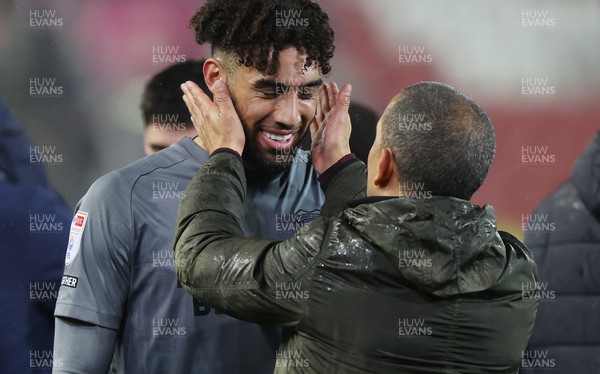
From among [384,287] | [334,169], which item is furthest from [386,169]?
[334,169]

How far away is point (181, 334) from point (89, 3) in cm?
105

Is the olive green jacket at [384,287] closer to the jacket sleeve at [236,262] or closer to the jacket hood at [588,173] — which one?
the jacket sleeve at [236,262]

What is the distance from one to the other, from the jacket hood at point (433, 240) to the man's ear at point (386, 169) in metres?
0.07

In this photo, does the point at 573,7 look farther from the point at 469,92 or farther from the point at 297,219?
the point at 297,219

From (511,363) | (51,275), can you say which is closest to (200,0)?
(51,275)

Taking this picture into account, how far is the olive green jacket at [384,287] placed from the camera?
54.7 inches

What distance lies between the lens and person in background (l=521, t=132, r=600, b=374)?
97.7 inches

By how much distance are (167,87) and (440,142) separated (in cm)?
113

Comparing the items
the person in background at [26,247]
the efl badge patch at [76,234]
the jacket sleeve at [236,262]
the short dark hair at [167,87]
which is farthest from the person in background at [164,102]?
the jacket sleeve at [236,262]

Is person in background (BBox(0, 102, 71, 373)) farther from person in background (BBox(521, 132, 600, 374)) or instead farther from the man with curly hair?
person in background (BBox(521, 132, 600, 374))

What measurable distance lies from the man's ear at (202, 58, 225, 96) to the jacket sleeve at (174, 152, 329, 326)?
0.39 meters

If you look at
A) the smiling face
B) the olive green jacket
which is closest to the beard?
the smiling face

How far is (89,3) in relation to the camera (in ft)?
7.48

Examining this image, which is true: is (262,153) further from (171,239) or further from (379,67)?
(379,67)
